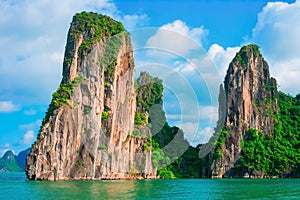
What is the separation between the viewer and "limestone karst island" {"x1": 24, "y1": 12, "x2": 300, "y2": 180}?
52.6 m

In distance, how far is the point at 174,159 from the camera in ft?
268

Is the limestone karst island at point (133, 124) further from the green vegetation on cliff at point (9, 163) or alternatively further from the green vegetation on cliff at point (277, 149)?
the green vegetation on cliff at point (9, 163)

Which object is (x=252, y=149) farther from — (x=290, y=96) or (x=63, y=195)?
→ (x=63, y=195)

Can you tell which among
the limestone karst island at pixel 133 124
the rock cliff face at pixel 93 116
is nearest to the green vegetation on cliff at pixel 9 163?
the limestone karst island at pixel 133 124


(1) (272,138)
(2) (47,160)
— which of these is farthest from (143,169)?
(1) (272,138)

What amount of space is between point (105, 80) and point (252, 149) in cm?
3264

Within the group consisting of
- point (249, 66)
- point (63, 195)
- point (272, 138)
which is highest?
point (249, 66)

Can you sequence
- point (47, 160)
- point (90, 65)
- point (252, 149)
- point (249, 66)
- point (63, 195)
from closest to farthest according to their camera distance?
point (63, 195) < point (47, 160) < point (90, 65) < point (252, 149) < point (249, 66)

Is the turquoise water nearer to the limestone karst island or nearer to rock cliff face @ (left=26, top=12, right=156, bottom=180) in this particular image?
rock cliff face @ (left=26, top=12, right=156, bottom=180)

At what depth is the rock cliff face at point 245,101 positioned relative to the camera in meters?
80.1

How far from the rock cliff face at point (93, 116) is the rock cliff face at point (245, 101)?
17.8 metres

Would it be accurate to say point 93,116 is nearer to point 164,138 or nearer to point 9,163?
point 164,138

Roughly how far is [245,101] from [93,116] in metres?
36.6

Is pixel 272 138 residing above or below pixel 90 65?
below
